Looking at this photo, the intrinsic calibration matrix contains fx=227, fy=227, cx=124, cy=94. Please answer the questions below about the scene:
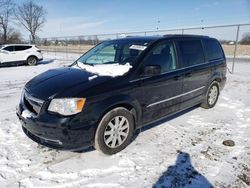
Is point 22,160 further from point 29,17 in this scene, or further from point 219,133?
point 29,17

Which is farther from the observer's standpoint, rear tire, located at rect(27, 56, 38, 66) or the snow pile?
rear tire, located at rect(27, 56, 38, 66)

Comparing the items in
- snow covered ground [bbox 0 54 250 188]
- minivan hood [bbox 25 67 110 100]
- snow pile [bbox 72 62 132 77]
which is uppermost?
snow pile [bbox 72 62 132 77]


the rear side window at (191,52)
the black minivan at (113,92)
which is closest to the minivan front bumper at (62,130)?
the black minivan at (113,92)

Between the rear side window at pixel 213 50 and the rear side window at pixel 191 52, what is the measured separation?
1.08ft

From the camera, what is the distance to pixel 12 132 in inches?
164

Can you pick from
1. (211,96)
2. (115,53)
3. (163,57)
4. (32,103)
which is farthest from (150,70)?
(211,96)

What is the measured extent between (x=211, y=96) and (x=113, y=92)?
11.0 ft

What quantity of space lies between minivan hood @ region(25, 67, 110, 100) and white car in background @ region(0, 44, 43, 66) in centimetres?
1294

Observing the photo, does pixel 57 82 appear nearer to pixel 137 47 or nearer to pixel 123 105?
pixel 123 105

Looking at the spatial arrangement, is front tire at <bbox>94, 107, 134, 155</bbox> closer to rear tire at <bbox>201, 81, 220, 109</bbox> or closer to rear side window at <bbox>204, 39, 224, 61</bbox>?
rear tire at <bbox>201, 81, 220, 109</bbox>

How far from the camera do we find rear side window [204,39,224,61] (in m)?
5.39

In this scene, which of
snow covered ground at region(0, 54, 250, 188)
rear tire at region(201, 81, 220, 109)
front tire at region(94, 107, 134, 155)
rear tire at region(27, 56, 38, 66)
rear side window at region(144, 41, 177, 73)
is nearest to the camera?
snow covered ground at region(0, 54, 250, 188)

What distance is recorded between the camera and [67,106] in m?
2.96

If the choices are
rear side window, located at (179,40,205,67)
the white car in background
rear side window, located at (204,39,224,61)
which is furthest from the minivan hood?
the white car in background
